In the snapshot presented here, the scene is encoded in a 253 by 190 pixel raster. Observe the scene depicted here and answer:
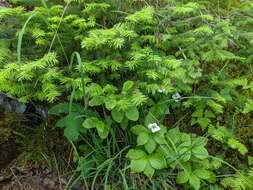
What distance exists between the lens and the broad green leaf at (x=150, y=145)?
2.78 metres

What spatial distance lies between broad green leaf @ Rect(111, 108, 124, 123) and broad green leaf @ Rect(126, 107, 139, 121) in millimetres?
43

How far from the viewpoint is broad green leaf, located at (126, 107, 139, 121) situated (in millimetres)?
2727

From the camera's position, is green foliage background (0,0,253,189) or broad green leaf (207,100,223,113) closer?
green foliage background (0,0,253,189)

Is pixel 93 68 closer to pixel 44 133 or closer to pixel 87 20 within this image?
pixel 87 20

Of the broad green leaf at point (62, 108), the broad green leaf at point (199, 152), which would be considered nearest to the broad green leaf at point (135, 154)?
the broad green leaf at point (199, 152)

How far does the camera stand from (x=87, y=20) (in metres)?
3.09

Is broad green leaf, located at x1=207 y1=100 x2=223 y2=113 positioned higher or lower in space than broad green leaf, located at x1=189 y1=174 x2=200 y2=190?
higher

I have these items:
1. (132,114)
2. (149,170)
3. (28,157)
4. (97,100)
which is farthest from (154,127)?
(28,157)

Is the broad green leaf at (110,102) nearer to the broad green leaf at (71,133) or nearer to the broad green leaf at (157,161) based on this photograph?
the broad green leaf at (71,133)

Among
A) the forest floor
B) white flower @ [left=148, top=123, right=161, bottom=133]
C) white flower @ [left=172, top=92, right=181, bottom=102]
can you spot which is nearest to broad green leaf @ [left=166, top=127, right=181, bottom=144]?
white flower @ [left=148, top=123, right=161, bottom=133]

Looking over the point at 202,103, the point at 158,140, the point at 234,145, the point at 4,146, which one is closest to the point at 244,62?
the point at 202,103

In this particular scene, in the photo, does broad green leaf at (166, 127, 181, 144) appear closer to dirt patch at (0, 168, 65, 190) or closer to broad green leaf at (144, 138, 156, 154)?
broad green leaf at (144, 138, 156, 154)

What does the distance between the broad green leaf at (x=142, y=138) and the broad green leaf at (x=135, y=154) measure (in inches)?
2.3

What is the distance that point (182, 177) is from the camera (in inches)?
110
